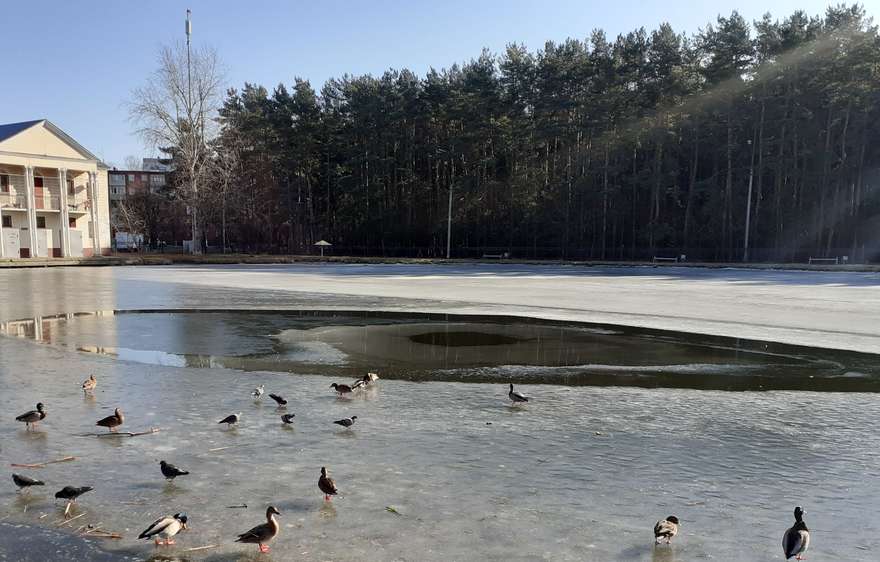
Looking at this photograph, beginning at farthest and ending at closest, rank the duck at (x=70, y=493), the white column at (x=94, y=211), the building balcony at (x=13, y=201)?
the white column at (x=94, y=211) < the building balcony at (x=13, y=201) < the duck at (x=70, y=493)

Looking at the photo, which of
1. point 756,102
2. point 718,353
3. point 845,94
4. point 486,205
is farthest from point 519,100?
point 718,353

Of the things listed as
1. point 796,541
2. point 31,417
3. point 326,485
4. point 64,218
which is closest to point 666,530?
point 796,541

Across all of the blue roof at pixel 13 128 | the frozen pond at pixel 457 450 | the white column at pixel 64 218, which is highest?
the blue roof at pixel 13 128

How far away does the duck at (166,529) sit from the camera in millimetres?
4141

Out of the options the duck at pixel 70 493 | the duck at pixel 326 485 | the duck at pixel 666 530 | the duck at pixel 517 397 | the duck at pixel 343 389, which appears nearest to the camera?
the duck at pixel 666 530

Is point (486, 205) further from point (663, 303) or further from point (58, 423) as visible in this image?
point (58, 423)

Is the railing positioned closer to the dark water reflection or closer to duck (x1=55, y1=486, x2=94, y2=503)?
the dark water reflection

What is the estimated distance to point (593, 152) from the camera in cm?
6756

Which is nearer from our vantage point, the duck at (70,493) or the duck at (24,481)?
the duck at (70,493)

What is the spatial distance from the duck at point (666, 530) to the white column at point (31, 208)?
65715mm

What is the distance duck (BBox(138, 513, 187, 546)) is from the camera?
13.6 feet

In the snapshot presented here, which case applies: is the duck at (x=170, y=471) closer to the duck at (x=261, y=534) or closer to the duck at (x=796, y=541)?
the duck at (x=261, y=534)

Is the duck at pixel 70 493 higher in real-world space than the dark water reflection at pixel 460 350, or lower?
higher

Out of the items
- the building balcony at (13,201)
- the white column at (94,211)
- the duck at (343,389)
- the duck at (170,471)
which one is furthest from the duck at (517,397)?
the white column at (94,211)
